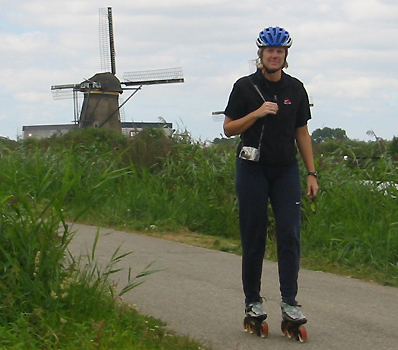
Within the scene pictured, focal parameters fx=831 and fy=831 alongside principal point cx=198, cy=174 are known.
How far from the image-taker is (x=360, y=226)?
9391mm

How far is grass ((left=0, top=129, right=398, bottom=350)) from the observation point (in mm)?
5301

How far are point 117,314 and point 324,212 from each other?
4.73 meters

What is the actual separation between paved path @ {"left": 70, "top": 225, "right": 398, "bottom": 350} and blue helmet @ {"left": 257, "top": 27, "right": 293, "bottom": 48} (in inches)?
75.3

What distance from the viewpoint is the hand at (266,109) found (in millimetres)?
5652

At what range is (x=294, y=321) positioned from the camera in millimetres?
5793

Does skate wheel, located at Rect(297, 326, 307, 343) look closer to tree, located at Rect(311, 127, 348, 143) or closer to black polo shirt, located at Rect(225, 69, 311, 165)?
black polo shirt, located at Rect(225, 69, 311, 165)

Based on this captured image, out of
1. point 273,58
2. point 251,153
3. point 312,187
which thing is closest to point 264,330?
point 312,187

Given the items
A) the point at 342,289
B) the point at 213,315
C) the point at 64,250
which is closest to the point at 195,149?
the point at 342,289

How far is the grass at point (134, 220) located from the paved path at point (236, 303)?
351 mm

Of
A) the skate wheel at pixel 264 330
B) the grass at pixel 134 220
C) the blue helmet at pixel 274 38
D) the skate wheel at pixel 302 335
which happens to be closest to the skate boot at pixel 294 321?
the skate wheel at pixel 302 335

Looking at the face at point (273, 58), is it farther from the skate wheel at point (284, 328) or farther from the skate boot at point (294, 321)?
the skate wheel at point (284, 328)

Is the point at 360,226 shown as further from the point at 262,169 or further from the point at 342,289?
the point at 262,169

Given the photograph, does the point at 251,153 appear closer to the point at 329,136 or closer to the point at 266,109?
the point at 266,109

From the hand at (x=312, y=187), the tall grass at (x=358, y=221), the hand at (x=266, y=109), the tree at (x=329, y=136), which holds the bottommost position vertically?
the tall grass at (x=358, y=221)
